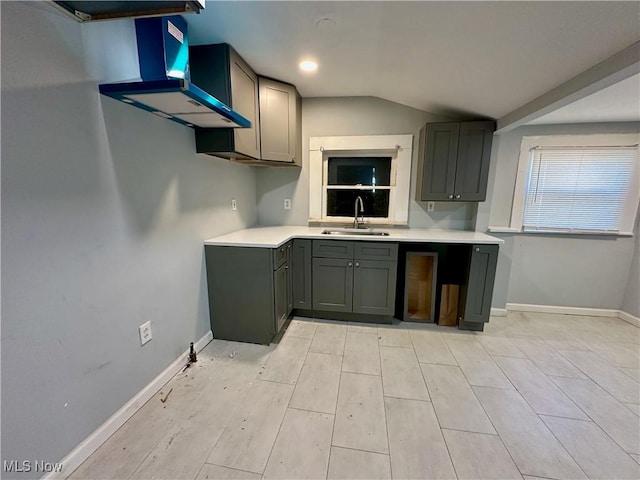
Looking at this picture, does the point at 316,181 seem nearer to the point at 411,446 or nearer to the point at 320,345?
Result: the point at 320,345

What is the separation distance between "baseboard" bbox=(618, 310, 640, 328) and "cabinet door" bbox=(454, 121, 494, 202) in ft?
6.66

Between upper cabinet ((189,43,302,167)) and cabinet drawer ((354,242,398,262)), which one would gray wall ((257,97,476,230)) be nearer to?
upper cabinet ((189,43,302,167))

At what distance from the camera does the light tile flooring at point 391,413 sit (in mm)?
1249

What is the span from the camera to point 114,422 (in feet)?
4.59

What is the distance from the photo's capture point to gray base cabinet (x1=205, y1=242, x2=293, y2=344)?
211 centimetres

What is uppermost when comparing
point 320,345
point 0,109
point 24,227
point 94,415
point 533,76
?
point 533,76

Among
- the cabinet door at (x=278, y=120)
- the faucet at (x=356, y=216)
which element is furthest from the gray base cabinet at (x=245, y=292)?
the faucet at (x=356, y=216)

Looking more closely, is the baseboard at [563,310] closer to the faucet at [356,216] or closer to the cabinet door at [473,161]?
the cabinet door at [473,161]

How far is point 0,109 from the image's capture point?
2.94ft

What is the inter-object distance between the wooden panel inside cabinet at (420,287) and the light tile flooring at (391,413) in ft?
1.05

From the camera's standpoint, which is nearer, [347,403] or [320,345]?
[347,403]

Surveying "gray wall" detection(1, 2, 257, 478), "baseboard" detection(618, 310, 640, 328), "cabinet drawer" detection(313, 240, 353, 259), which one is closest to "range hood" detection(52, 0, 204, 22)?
"gray wall" detection(1, 2, 257, 478)

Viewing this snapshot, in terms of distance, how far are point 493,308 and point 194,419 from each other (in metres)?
2.98

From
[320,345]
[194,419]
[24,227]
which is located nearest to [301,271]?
[320,345]
